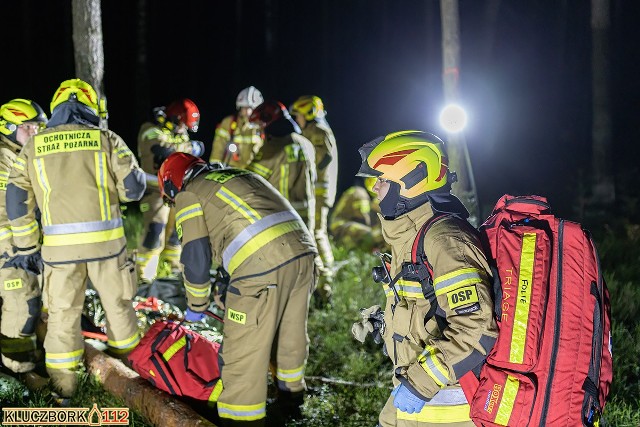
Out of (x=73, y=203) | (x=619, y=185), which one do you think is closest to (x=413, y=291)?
(x=73, y=203)

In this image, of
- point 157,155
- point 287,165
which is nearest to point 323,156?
point 287,165

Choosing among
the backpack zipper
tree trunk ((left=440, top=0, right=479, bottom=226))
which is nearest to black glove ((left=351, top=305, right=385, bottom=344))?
the backpack zipper

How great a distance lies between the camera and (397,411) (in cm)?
276

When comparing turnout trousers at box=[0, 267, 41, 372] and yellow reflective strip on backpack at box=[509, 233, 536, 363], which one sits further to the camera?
turnout trousers at box=[0, 267, 41, 372]

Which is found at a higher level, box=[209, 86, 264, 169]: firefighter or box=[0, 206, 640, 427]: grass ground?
box=[209, 86, 264, 169]: firefighter

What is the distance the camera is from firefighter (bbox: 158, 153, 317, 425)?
12.2ft

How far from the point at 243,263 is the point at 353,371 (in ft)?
5.27

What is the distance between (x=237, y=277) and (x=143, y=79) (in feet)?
49.5

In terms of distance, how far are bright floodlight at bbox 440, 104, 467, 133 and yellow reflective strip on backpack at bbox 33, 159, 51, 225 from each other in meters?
4.36

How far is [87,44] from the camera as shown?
7.12 meters

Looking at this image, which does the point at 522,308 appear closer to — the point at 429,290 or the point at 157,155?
the point at 429,290

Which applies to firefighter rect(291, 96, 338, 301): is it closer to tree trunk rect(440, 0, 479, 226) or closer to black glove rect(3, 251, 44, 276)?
tree trunk rect(440, 0, 479, 226)

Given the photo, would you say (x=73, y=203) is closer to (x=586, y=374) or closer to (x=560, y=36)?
(x=586, y=374)

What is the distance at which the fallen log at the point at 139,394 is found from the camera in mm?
3600
